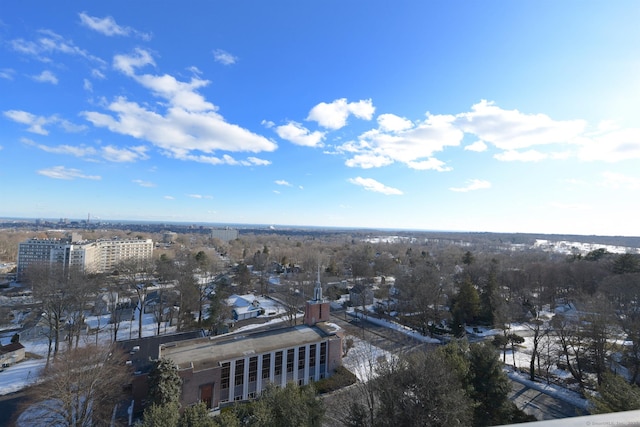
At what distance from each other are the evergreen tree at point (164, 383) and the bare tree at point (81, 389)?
1695mm

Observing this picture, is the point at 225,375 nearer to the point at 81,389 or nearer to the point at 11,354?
the point at 81,389

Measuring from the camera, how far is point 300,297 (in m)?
32.4

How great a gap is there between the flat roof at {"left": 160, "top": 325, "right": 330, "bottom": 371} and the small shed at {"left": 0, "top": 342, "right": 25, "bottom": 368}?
1404 cm

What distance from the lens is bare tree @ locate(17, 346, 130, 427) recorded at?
471 inches

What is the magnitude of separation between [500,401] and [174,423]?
11.9 meters

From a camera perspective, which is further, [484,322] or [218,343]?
[484,322]

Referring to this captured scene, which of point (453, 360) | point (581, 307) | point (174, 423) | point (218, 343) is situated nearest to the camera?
point (174, 423)

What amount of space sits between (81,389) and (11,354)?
1536 centimetres

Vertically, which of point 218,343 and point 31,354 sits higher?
point 218,343

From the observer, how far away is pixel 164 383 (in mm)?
12805

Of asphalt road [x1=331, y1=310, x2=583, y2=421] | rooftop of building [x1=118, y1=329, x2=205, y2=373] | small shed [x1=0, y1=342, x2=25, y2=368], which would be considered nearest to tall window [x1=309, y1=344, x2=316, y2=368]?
asphalt road [x1=331, y1=310, x2=583, y2=421]

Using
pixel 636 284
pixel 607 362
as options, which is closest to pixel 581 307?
pixel 607 362

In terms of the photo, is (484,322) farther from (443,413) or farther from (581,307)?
(443,413)

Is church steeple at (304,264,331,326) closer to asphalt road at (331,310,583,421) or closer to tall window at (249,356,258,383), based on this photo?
asphalt road at (331,310,583,421)
